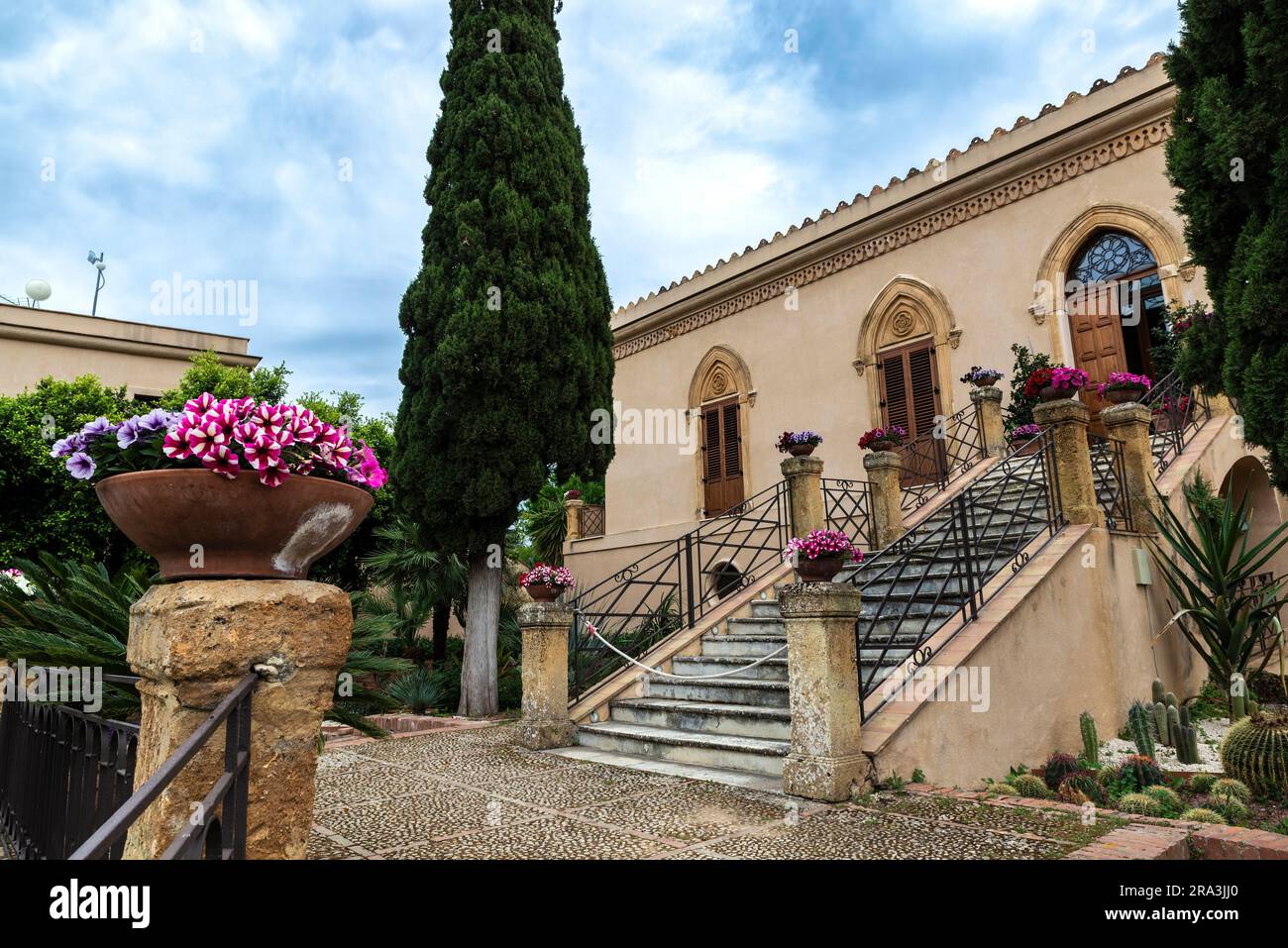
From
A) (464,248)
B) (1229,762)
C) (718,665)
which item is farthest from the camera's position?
(464,248)

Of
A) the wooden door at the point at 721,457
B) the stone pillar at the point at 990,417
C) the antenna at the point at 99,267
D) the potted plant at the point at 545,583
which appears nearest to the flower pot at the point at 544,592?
the potted plant at the point at 545,583

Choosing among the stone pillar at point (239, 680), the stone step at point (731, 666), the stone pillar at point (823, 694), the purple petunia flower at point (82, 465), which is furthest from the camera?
the stone step at point (731, 666)

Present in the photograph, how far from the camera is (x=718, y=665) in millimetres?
7367

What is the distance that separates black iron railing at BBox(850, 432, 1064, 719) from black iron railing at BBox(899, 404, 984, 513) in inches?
73.2

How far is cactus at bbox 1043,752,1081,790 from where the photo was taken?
5.50m

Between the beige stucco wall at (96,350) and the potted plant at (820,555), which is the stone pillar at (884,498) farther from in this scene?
the beige stucco wall at (96,350)

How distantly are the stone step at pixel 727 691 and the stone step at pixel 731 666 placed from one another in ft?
0.40

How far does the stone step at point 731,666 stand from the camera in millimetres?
6852

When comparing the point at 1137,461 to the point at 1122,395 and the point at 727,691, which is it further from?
the point at 727,691

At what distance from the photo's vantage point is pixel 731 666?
7270 millimetres

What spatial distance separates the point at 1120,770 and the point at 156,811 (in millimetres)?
5901
